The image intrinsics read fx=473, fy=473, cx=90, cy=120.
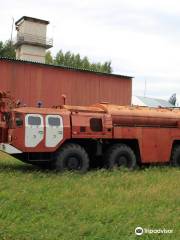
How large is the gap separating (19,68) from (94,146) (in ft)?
61.1

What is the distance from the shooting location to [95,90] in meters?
35.4

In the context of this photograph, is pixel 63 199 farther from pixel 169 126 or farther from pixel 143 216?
pixel 169 126

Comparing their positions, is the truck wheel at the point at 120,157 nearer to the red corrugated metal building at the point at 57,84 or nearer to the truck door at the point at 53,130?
the truck door at the point at 53,130

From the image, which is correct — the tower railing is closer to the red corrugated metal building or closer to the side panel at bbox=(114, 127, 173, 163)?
the red corrugated metal building

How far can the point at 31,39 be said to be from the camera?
50750 millimetres

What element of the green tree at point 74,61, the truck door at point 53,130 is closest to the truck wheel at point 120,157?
the truck door at point 53,130

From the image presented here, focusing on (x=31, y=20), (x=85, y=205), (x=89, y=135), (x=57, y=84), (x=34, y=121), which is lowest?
(x=85, y=205)

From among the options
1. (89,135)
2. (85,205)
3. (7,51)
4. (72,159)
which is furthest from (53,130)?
(7,51)

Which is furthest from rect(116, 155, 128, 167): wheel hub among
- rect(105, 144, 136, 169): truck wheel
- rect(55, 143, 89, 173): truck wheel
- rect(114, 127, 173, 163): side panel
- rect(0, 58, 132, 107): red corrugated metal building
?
rect(0, 58, 132, 107): red corrugated metal building

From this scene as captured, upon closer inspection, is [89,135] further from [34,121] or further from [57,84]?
[57,84]

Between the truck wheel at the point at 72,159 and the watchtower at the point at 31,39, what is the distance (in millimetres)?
38225

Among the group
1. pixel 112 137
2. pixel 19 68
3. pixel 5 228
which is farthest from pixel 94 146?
pixel 19 68

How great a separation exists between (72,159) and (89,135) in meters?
0.88

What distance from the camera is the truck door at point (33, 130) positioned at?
Answer: 12.4 m
